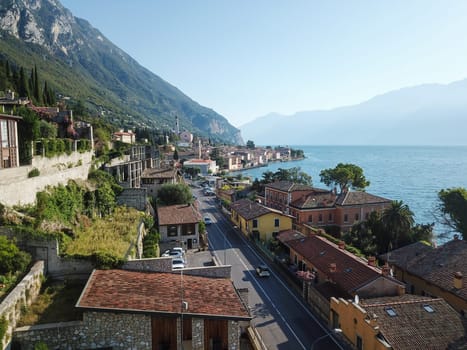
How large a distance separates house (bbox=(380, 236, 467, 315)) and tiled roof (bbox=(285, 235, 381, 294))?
4.93 meters

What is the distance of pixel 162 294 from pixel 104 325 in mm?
2558

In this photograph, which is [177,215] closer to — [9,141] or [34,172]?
[34,172]

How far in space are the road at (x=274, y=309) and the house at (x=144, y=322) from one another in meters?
5.12

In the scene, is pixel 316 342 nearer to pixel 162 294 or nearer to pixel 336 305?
pixel 336 305

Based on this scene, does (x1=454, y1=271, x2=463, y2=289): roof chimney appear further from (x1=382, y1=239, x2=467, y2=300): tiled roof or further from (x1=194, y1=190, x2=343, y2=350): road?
(x1=194, y1=190, x2=343, y2=350): road

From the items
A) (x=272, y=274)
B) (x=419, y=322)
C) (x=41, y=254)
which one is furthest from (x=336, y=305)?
(x=41, y=254)

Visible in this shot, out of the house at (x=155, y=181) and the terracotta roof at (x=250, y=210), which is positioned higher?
the house at (x=155, y=181)

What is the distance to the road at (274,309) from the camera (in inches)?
752

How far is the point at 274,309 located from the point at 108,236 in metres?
11.5

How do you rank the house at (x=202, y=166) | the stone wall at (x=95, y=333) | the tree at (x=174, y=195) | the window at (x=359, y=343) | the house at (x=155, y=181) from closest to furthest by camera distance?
the stone wall at (x=95, y=333) < the window at (x=359, y=343) < the tree at (x=174, y=195) < the house at (x=155, y=181) < the house at (x=202, y=166)

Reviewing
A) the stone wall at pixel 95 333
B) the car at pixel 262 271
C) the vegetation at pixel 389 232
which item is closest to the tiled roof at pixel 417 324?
the car at pixel 262 271

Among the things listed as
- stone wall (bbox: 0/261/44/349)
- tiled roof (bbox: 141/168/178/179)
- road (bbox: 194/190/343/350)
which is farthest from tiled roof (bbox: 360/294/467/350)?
tiled roof (bbox: 141/168/178/179)

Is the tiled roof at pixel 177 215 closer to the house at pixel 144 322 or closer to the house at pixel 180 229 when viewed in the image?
the house at pixel 180 229

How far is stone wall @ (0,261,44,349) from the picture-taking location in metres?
11.8
